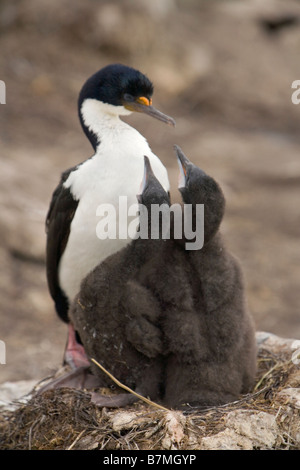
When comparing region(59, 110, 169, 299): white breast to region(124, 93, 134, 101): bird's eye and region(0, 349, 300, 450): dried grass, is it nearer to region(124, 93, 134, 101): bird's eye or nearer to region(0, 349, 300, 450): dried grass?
region(124, 93, 134, 101): bird's eye

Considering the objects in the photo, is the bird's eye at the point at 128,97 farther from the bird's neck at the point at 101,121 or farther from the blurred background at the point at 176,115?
the blurred background at the point at 176,115

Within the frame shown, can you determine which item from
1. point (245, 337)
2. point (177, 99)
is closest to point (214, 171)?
point (177, 99)

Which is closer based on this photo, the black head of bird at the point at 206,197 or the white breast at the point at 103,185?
the black head of bird at the point at 206,197

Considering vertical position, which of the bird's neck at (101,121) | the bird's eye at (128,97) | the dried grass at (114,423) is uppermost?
the bird's eye at (128,97)

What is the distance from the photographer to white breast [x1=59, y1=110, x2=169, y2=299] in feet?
14.2

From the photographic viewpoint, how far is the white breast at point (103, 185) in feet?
14.2

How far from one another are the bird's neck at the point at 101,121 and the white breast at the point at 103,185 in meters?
0.01

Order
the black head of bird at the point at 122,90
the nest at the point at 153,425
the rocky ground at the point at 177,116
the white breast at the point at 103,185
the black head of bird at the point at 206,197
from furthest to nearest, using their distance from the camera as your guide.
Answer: the rocky ground at the point at 177,116 → the black head of bird at the point at 122,90 → the white breast at the point at 103,185 → the black head of bird at the point at 206,197 → the nest at the point at 153,425

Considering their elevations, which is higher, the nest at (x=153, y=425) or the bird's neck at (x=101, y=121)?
the bird's neck at (x=101, y=121)

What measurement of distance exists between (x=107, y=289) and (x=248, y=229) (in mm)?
6831

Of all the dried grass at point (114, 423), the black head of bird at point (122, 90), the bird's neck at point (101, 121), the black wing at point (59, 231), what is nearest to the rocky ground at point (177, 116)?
the black wing at point (59, 231)

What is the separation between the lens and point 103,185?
4355 millimetres

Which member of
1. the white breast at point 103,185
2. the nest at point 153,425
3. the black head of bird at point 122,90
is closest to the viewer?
the nest at point 153,425

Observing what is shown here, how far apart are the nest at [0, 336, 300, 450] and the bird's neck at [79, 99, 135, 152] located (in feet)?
5.68
